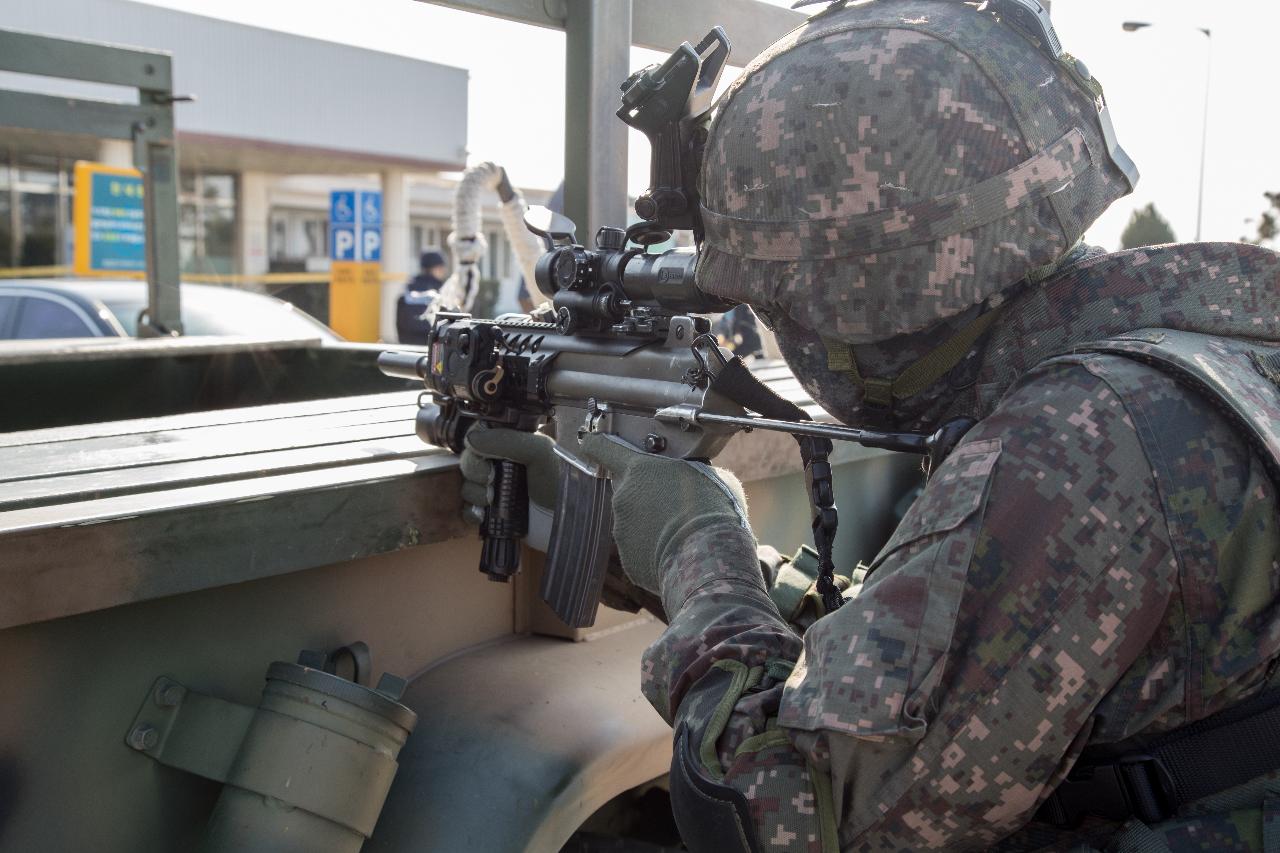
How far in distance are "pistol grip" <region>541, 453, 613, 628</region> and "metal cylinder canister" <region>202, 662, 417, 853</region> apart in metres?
0.46

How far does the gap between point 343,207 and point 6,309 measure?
9.46 meters

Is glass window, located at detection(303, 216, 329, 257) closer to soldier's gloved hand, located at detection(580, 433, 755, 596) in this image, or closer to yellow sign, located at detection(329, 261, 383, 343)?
yellow sign, located at detection(329, 261, 383, 343)

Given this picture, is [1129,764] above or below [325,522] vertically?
below

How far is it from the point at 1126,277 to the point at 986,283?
161 mm

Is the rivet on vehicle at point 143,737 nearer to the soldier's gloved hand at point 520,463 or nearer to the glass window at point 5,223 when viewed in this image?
the soldier's gloved hand at point 520,463

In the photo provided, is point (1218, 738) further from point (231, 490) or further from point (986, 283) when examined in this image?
point (231, 490)

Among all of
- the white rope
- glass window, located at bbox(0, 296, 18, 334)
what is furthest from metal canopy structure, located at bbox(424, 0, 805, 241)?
glass window, located at bbox(0, 296, 18, 334)

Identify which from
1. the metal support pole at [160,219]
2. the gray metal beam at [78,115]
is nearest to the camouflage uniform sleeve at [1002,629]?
the metal support pole at [160,219]

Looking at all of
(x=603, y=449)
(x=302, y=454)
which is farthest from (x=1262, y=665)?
(x=302, y=454)

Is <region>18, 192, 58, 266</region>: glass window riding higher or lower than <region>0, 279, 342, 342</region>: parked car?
higher

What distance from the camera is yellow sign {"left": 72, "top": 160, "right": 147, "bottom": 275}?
9.83 metres

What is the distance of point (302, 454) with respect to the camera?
6.33 ft

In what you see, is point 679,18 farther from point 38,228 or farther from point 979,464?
point 38,228

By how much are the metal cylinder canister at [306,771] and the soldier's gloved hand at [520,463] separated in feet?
1.43
